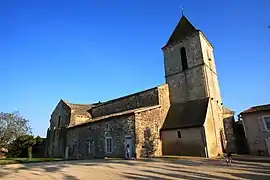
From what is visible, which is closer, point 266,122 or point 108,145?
point 266,122

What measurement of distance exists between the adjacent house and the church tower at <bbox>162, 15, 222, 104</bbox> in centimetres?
448

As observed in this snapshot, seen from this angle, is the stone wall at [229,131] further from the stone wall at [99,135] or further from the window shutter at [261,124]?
the stone wall at [99,135]

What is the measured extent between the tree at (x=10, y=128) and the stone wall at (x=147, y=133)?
2817cm

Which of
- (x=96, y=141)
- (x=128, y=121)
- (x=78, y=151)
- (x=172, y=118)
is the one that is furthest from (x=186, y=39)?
(x=78, y=151)

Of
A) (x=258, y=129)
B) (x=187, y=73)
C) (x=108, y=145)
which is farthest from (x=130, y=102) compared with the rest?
(x=258, y=129)

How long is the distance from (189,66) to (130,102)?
860 cm

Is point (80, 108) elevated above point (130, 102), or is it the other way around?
point (80, 108)

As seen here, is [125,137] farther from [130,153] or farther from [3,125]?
[3,125]

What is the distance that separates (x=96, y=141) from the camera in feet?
76.4

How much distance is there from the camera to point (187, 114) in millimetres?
21531

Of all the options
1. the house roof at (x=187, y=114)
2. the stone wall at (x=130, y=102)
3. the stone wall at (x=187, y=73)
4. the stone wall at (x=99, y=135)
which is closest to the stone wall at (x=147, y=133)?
the stone wall at (x=99, y=135)

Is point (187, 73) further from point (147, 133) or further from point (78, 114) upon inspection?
point (78, 114)

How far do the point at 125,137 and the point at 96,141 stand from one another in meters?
4.92

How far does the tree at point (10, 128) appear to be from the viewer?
37.0 metres
